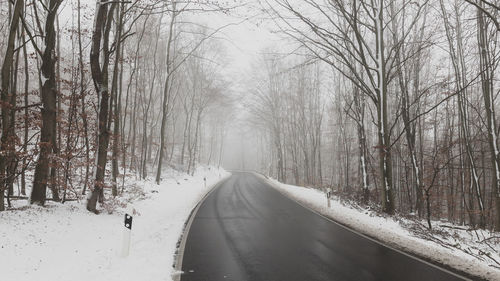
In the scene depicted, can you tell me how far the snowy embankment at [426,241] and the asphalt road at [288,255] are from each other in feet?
2.31

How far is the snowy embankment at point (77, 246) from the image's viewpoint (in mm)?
5303

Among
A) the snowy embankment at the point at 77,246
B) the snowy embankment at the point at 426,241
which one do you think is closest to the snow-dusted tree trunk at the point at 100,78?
the snowy embankment at the point at 77,246

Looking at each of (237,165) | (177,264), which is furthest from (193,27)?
(237,165)

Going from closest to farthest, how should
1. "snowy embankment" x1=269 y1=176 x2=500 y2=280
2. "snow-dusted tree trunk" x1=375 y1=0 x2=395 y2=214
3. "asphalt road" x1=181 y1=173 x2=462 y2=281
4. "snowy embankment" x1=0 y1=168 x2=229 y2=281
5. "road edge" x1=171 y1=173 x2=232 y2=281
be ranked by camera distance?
"snowy embankment" x1=0 y1=168 x2=229 y2=281, "road edge" x1=171 y1=173 x2=232 y2=281, "asphalt road" x1=181 y1=173 x2=462 y2=281, "snowy embankment" x1=269 y1=176 x2=500 y2=280, "snow-dusted tree trunk" x1=375 y1=0 x2=395 y2=214

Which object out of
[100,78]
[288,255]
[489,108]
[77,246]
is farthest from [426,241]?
[100,78]

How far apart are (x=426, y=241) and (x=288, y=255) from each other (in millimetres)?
4742

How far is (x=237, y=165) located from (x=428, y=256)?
317 feet

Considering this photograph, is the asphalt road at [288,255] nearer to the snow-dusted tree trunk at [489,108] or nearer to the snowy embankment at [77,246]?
the snowy embankment at [77,246]

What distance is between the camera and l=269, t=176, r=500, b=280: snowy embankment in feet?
21.8

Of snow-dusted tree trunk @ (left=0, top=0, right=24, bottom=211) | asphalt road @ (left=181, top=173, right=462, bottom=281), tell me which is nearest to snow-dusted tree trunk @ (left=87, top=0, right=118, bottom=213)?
snow-dusted tree trunk @ (left=0, top=0, right=24, bottom=211)

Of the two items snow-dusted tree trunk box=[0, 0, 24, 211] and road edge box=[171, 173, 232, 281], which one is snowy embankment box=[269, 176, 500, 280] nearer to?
road edge box=[171, 173, 232, 281]

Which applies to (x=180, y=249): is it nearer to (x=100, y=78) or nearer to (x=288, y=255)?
(x=288, y=255)

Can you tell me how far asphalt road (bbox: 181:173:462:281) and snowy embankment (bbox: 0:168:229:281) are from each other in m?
0.73

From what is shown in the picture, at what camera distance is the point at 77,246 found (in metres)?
6.75
